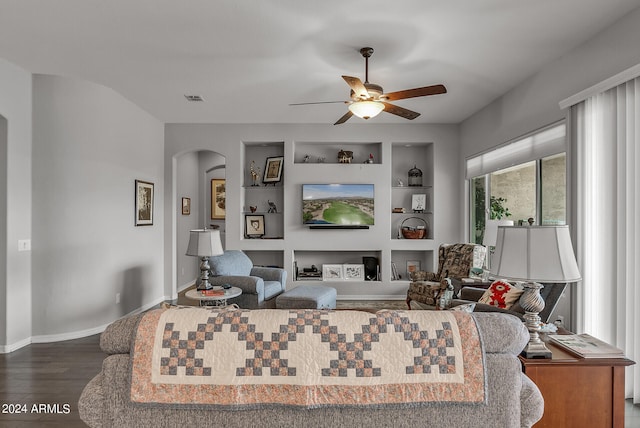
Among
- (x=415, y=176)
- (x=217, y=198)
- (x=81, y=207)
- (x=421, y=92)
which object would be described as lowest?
(x=81, y=207)

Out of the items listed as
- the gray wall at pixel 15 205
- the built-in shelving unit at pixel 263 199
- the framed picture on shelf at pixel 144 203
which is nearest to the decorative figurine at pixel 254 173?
the built-in shelving unit at pixel 263 199

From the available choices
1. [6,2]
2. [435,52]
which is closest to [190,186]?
[6,2]

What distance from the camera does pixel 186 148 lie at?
579 centimetres

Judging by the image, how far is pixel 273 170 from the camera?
598cm

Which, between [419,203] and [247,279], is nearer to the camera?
[247,279]

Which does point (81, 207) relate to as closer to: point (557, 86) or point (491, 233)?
point (491, 233)

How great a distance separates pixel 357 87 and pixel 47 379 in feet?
11.0

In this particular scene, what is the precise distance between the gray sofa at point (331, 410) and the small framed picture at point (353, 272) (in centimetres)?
447

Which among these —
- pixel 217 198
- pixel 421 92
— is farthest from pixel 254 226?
pixel 421 92

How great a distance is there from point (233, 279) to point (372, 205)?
2.50 m

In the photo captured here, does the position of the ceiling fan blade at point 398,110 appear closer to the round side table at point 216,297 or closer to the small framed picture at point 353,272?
the round side table at point 216,297

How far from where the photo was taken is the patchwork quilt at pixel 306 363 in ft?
4.55

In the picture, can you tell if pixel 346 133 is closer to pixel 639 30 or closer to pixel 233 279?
pixel 233 279

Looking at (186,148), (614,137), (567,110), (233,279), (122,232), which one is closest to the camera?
(614,137)
